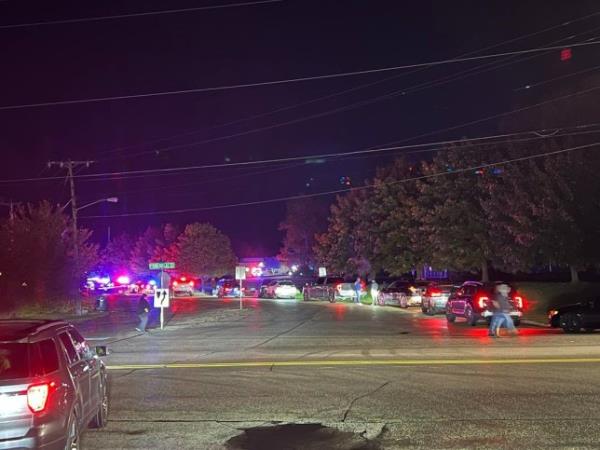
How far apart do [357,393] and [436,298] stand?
22208 mm

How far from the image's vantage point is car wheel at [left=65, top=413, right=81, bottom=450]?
20.8 ft

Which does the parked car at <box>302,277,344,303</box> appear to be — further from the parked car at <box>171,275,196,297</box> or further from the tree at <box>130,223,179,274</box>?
the tree at <box>130,223,179,274</box>

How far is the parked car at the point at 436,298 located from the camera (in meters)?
32.1

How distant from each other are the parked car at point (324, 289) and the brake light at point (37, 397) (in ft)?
140

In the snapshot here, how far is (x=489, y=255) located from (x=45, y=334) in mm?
33953

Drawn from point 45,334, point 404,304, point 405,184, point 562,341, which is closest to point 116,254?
point 405,184

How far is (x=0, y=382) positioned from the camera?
5895 millimetres

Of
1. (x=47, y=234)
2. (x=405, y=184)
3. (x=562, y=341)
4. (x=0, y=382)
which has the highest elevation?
(x=405, y=184)

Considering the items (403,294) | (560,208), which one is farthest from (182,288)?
(560,208)

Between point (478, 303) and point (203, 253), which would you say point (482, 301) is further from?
point (203, 253)

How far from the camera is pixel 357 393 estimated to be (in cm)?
1070

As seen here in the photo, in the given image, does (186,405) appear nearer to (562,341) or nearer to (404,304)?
(562,341)

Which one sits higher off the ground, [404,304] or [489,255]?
[489,255]

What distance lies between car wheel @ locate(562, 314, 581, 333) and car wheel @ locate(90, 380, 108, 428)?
17.8 m
